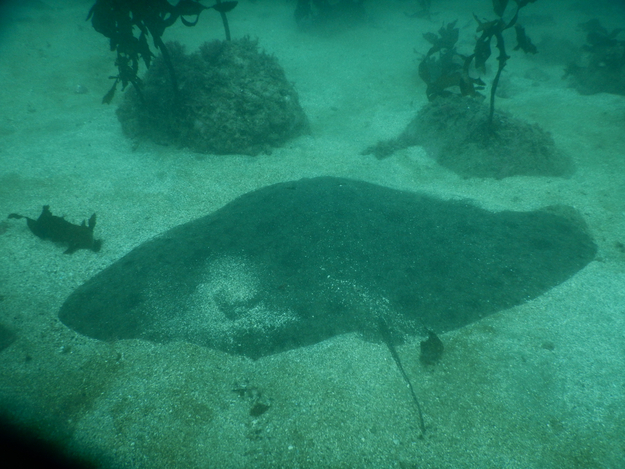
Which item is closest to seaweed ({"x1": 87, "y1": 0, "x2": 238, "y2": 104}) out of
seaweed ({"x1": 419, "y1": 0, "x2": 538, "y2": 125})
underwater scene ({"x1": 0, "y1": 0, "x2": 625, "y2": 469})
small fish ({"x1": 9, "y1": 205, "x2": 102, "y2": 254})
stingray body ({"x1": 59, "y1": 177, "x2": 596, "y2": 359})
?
underwater scene ({"x1": 0, "y1": 0, "x2": 625, "y2": 469})

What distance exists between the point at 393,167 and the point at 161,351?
7.05 meters

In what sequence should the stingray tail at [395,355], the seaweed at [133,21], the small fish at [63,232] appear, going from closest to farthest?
the stingray tail at [395,355]
the small fish at [63,232]
the seaweed at [133,21]

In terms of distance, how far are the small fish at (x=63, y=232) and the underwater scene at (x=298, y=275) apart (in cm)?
5

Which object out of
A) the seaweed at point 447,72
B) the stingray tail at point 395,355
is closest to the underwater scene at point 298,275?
the stingray tail at point 395,355

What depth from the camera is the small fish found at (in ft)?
19.1

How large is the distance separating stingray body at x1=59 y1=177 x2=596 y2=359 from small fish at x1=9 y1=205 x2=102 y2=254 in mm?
1046

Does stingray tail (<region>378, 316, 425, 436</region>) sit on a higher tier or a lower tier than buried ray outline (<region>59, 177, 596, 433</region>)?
lower

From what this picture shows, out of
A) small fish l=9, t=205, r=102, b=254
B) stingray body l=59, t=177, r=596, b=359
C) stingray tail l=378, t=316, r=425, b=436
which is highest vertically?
small fish l=9, t=205, r=102, b=254

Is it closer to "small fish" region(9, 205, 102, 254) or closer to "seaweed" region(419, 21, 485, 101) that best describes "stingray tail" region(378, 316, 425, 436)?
"small fish" region(9, 205, 102, 254)

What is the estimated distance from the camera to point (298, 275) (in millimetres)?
4957

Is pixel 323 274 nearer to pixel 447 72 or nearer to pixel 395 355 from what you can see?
pixel 395 355

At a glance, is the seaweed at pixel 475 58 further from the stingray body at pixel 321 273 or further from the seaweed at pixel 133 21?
the seaweed at pixel 133 21

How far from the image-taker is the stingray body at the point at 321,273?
444 cm

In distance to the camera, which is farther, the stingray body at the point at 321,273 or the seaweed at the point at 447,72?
the seaweed at the point at 447,72
